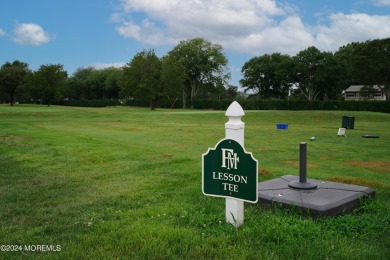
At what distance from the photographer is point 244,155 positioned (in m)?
4.00

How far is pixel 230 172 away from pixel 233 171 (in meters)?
0.05

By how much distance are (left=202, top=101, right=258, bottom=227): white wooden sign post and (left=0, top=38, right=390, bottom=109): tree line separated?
53.0 metres

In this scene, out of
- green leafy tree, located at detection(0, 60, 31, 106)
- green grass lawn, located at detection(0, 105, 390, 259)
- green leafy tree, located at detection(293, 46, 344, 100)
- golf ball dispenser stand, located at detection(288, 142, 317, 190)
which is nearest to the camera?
green grass lawn, located at detection(0, 105, 390, 259)

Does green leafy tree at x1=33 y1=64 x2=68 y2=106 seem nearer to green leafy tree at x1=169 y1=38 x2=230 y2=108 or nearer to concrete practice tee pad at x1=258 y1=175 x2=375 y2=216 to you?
green leafy tree at x1=169 y1=38 x2=230 y2=108

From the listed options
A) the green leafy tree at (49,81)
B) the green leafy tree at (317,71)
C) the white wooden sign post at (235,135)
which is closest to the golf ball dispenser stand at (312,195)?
the white wooden sign post at (235,135)

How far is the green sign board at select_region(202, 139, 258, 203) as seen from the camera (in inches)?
156

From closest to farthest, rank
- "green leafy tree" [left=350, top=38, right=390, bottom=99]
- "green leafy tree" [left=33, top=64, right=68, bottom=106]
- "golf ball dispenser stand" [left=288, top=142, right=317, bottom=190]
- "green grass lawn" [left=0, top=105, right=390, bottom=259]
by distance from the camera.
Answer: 1. "green grass lawn" [left=0, top=105, right=390, bottom=259]
2. "golf ball dispenser stand" [left=288, top=142, right=317, bottom=190]
3. "green leafy tree" [left=350, top=38, right=390, bottom=99]
4. "green leafy tree" [left=33, top=64, right=68, bottom=106]

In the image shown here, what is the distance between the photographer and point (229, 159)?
412 cm

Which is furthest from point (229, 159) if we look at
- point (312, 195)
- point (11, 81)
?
point (11, 81)

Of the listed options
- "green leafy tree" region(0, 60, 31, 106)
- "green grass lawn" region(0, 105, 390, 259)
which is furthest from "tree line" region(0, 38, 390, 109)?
"green grass lawn" region(0, 105, 390, 259)

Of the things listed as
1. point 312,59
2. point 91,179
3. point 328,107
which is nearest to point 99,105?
point 312,59

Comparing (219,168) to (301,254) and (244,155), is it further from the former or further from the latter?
(301,254)

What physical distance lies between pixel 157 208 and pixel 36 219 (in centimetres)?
152

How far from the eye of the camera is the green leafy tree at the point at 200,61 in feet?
283
